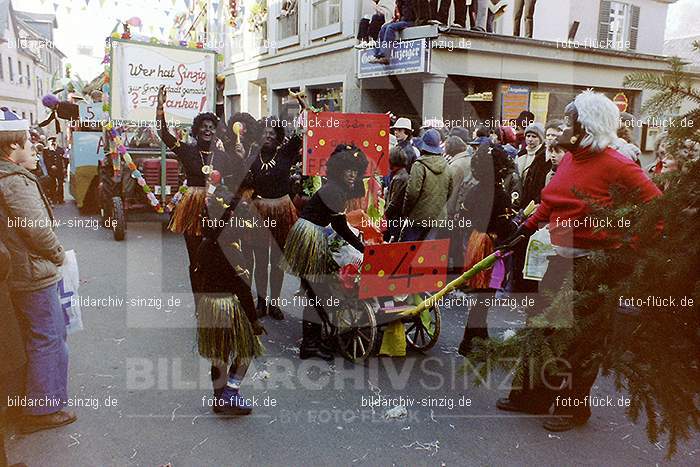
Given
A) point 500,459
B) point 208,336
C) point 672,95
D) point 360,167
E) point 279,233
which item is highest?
point 672,95

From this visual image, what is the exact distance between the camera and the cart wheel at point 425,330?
522cm

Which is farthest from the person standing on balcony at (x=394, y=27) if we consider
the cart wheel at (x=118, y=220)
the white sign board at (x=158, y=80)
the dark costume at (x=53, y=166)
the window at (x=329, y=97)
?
the dark costume at (x=53, y=166)

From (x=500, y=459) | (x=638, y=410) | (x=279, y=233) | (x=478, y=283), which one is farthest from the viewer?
(x=279, y=233)

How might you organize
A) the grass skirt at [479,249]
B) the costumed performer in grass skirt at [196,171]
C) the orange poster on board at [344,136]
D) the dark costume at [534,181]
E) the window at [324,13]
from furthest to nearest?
the window at [324,13] < the orange poster on board at [344,136] < the dark costume at [534,181] < the grass skirt at [479,249] < the costumed performer in grass skirt at [196,171]

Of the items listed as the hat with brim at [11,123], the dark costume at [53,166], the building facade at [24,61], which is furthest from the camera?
the building facade at [24,61]

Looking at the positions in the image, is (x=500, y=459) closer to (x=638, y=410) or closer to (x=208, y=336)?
(x=638, y=410)

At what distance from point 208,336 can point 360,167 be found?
193cm

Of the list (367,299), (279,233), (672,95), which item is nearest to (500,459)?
(367,299)

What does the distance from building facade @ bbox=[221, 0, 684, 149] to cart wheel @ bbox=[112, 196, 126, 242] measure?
491cm

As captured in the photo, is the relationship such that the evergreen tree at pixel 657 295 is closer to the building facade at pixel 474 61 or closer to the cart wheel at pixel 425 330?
the cart wheel at pixel 425 330

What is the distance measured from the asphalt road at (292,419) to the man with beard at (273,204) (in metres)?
0.69

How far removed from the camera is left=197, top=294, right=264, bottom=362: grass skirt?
380cm

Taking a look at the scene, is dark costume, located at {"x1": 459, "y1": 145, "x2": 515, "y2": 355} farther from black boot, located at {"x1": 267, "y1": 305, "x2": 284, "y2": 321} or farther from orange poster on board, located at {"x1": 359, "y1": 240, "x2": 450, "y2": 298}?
black boot, located at {"x1": 267, "y1": 305, "x2": 284, "y2": 321}

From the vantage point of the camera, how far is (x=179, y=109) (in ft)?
33.8
